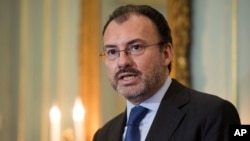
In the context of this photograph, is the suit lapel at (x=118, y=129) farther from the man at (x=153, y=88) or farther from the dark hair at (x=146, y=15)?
the dark hair at (x=146, y=15)

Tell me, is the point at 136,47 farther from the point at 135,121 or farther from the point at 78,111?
the point at 78,111

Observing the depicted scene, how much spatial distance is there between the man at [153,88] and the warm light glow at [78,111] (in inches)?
30.2

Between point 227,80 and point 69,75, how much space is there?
821 mm

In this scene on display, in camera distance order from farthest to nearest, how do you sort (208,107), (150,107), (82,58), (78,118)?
(82,58), (78,118), (150,107), (208,107)

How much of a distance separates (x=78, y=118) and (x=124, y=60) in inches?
36.0

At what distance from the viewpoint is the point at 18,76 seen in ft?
8.04

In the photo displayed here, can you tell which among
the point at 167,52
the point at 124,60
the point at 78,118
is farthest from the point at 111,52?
the point at 78,118

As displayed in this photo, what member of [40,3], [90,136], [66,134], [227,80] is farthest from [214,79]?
[40,3]

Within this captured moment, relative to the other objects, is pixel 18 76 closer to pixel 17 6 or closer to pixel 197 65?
pixel 17 6

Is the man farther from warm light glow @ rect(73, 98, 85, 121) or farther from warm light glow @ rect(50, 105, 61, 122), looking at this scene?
warm light glow @ rect(50, 105, 61, 122)

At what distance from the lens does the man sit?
119 centimetres

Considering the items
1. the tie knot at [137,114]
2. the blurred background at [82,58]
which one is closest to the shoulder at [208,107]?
the tie knot at [137,114]

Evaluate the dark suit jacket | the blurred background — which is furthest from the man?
the blurred background

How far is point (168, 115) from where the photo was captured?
49.5 inches
